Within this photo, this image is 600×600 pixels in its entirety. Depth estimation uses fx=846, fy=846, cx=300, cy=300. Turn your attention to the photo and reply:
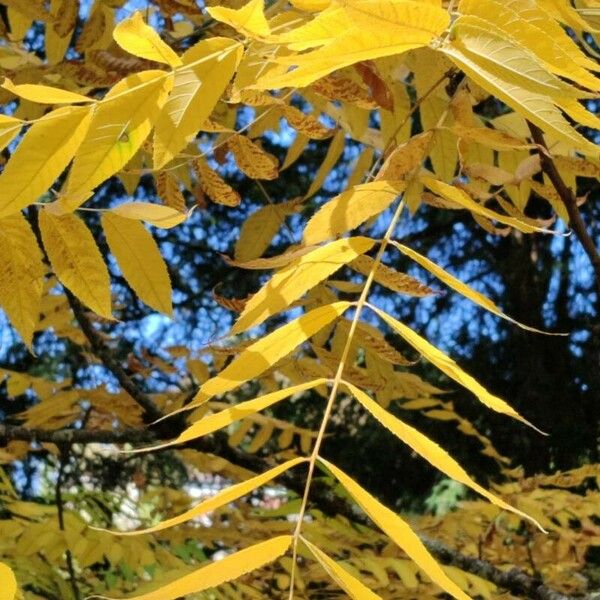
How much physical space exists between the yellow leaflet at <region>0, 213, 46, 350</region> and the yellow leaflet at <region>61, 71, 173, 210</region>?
13 cm

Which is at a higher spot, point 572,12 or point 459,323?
point 572,12

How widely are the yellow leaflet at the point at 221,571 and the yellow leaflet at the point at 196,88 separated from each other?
22cm

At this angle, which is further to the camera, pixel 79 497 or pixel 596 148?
pixel 79 497

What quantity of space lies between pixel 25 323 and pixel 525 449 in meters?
3.12

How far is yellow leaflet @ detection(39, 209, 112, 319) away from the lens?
584mm

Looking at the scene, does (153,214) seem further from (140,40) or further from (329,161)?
(329,161)

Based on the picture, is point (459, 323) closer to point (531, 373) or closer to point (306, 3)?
point (531, 373)

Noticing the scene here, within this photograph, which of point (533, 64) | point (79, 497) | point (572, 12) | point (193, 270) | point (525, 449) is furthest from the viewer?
point (193, 270)

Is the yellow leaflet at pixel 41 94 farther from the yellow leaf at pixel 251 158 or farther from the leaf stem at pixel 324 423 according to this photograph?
the yellow leaf at pixel 251 158

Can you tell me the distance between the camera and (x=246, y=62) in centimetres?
56

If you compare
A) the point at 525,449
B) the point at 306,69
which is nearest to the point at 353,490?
the point at 306,69

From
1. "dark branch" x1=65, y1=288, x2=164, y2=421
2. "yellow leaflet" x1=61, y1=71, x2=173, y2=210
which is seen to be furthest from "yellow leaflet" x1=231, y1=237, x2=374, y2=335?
"dark branch" x1=65, y1=288, x2=164, y2=421

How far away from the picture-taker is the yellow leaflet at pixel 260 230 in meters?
0.89

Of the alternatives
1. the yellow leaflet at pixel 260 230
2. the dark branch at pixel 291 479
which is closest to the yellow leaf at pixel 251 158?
the yellow leaflet at pixel 260 230
